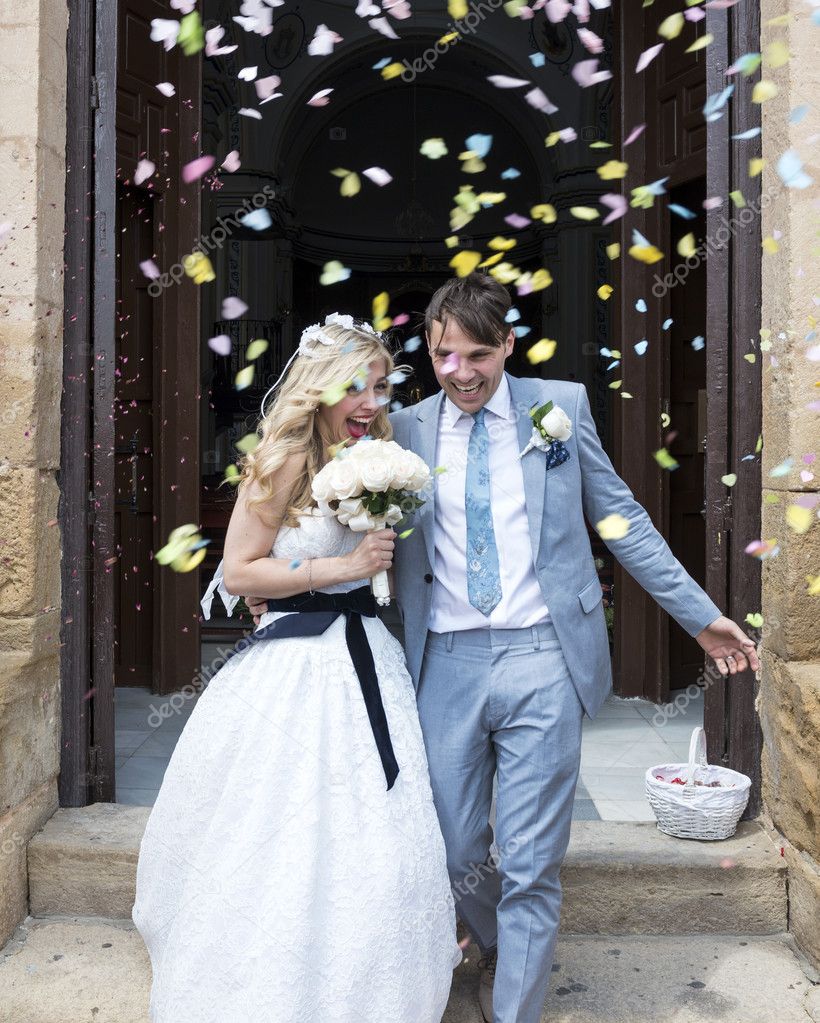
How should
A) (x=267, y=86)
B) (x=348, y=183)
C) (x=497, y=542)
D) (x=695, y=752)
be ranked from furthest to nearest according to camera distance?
(x=267, y=86)
(x=348, y=183)
(x=695, y=752)
(x=497, y=542)

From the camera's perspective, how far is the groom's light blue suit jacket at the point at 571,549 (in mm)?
2350

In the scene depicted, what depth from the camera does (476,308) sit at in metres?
2.28

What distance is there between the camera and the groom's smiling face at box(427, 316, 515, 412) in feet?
7.57

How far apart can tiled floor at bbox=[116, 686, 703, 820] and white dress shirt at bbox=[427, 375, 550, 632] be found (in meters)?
1.37

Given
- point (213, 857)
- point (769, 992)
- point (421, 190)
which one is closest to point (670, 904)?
point (769, 992)

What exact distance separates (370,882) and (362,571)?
68 cm

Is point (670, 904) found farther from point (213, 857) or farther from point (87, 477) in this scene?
point (87, 477)

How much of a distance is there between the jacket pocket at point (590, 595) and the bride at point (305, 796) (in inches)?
18.1

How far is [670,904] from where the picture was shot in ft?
9.69

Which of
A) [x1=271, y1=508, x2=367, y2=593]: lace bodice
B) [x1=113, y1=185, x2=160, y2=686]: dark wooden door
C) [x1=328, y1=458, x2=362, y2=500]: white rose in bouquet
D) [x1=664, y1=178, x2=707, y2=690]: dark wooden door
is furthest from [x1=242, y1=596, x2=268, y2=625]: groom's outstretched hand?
[x1=664, y1=178, x2=707, y2=690]: dark wooden door

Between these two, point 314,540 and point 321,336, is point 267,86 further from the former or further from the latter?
point 314,540

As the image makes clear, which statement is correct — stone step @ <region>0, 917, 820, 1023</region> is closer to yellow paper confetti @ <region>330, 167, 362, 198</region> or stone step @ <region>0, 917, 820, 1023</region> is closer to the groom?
the groom

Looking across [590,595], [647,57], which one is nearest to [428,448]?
[590,595]

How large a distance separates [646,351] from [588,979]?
305cm
